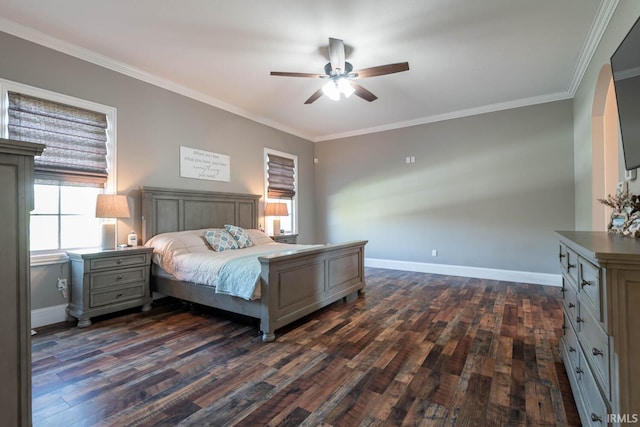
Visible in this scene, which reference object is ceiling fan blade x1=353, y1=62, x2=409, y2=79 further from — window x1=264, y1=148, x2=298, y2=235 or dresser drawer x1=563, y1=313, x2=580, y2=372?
window x1=264, y1=148, x2=298, y2=235

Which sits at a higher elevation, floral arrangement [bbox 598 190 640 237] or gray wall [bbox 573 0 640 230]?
gray wall [bbox 573 0 640 230]

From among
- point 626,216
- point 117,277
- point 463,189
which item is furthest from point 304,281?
point 463,189

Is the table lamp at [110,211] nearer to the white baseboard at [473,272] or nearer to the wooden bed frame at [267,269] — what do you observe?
the wooden bed frame at [267,269]

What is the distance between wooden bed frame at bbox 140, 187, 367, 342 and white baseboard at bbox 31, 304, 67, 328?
86 cm

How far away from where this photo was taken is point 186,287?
3334 mm

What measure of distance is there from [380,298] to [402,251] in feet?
6.78

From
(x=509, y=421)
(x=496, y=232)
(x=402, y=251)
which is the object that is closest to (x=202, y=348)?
(x=509, y=421)

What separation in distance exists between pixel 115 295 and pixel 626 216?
4.43 m

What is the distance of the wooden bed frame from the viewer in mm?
2777

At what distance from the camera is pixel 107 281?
10.5 ft

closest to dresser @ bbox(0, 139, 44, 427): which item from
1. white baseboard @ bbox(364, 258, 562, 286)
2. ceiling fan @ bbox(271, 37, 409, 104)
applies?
ceiling fan @ bbox(271, 37, 409, 104)

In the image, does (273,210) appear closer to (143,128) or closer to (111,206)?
(143,128)

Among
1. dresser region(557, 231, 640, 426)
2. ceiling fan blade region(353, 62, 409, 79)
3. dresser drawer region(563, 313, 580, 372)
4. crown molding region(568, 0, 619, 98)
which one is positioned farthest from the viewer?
ceiling fan blade region(353, 62, 409, 79)

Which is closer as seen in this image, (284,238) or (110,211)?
(110,211)
